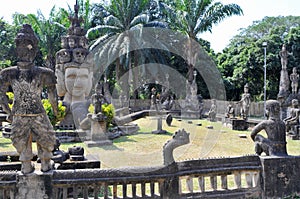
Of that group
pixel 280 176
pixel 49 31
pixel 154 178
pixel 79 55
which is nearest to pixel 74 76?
pixel 79 55

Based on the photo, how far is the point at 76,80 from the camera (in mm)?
14844

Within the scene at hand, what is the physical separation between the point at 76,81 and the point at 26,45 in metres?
10.5

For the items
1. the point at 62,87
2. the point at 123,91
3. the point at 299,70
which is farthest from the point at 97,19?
the point at 299,70

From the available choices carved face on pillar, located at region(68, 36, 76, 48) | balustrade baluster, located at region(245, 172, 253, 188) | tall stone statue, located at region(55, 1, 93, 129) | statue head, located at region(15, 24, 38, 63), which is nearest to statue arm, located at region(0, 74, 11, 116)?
statue head, located at region(15, 24, 38, 63)

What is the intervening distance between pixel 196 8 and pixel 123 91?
1071 centimetres

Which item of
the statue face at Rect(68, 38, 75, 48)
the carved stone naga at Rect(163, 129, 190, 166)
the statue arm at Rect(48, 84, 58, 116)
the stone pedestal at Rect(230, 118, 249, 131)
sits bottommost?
the stone pedestal at Rect(230, 118, 249, 131)

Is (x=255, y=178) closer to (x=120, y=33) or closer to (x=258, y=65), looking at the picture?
(x=120, y=33)

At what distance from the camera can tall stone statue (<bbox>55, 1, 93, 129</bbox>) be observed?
14.5m

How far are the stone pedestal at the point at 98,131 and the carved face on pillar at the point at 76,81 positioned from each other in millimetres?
3140

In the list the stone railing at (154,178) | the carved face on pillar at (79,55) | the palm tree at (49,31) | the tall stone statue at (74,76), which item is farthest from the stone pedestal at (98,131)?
the palm tree at (49,31)

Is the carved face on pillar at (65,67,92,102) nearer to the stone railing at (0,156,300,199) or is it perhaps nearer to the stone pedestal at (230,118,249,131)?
the stone pedestal at (230,118,249,131)

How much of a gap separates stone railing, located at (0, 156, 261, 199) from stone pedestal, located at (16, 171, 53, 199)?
0.05 m

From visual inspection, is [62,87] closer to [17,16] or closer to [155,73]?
[155,73]

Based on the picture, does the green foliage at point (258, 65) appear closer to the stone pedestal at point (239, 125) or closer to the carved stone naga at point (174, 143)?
the stone pedestal at point (239, 125)
